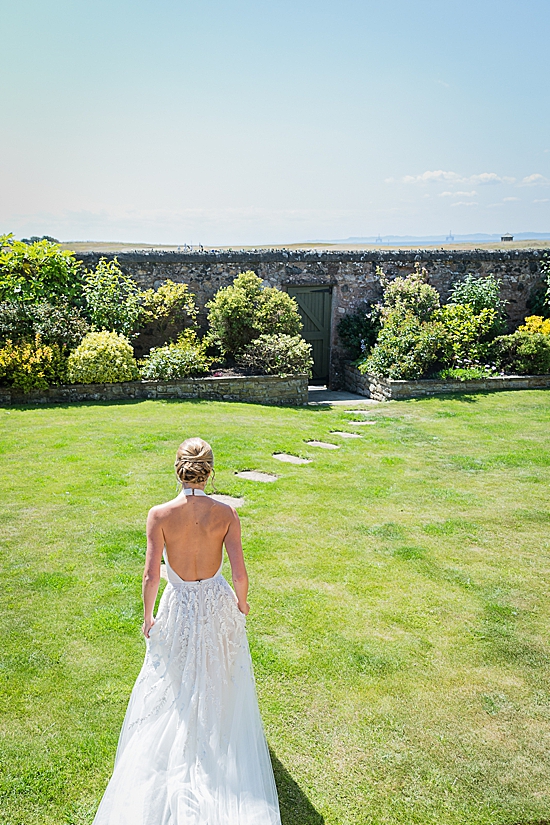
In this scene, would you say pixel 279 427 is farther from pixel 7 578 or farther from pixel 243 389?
pixel 7 578

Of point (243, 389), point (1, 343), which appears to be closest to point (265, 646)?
point (243, 389)

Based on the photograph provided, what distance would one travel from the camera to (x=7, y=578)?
5.18 metres

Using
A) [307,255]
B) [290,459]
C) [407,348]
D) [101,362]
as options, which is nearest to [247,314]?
[307,255]

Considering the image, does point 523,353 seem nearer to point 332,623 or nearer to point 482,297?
point 482,297

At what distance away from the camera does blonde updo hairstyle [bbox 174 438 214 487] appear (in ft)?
9.55

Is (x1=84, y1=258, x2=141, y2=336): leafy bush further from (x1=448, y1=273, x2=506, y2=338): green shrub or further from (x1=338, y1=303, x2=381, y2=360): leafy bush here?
(x1=448, y1=273, x2=506, y2=338): green shrub

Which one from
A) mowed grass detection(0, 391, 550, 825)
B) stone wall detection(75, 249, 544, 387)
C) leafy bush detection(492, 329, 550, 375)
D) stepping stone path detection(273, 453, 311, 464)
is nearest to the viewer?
mowed grass detection(0, 391, 550, 825)

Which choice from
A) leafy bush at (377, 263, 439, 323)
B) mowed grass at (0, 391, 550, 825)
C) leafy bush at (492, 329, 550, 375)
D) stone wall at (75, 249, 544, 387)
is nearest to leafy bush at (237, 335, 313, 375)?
stone wall at (75, 249, 544, 387)

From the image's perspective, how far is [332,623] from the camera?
468 centimetres

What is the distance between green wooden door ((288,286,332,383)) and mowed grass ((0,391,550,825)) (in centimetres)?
671

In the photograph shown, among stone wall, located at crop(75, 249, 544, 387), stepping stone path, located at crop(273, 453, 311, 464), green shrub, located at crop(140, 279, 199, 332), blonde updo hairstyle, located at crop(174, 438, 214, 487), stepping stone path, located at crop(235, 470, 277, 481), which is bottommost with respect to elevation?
stepping stone path, located at crop(273, 453, 311, 464)

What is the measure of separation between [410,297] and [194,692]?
13140 millimetres

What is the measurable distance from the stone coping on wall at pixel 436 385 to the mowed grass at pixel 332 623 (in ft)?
13.9

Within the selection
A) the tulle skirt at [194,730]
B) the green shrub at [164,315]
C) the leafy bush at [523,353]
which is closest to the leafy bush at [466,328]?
the leafy bush at [523,353]
